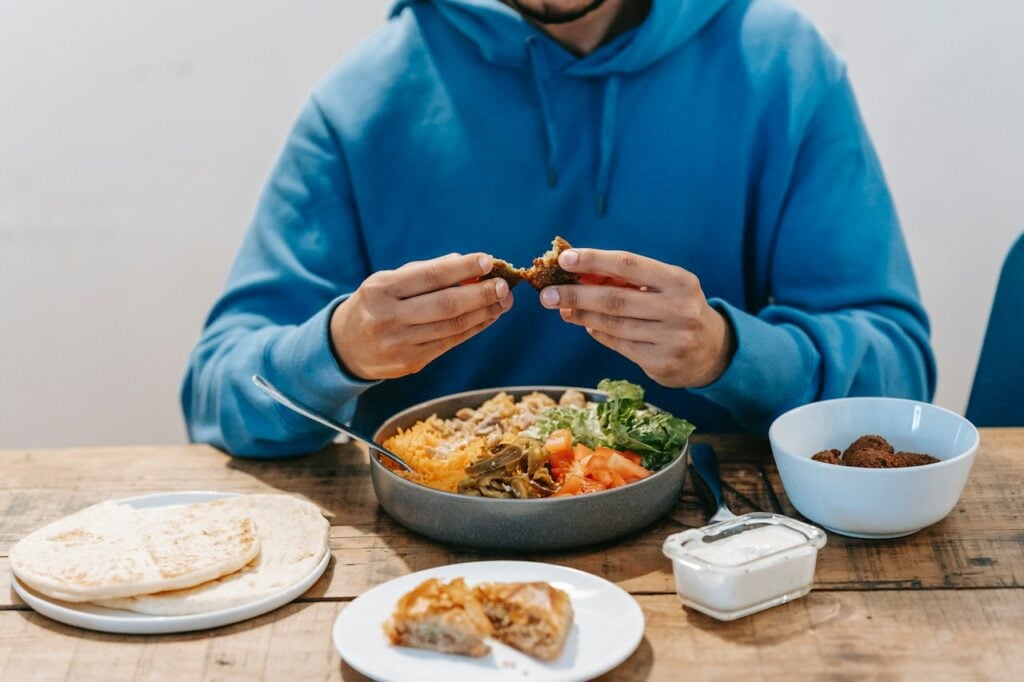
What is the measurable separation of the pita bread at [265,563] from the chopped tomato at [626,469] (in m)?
0.43

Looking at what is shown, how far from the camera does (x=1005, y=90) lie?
3340 millimetres

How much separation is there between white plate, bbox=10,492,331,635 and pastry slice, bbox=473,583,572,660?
0.88 ft

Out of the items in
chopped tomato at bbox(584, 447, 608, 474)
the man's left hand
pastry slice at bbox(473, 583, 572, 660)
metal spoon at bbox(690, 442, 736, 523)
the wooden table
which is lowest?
metal spoon at bbox(690, 442, 736, 523)

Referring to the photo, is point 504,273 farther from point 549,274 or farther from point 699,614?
point 699,614

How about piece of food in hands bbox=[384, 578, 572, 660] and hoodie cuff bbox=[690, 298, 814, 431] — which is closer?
piece of food in hands bbox=[384, 578, 572, 660]

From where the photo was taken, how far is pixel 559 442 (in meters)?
1.67

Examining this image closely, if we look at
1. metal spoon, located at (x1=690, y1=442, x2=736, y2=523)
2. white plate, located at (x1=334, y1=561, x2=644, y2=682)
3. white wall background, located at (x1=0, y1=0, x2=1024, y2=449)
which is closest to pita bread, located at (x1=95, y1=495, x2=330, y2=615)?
white plate, located at (x1=334, y1=561, x2=644, y2=682)

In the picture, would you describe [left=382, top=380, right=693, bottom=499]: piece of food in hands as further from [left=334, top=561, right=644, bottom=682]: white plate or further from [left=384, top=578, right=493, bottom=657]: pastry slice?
[left=384, top=578, right=493, bottom=657]: pastry slice

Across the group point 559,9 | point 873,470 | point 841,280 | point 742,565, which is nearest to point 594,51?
point 559,9

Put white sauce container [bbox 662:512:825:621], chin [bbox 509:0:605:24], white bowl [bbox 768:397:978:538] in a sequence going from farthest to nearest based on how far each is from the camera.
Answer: chin [bbox 509:0:605:24], white bowl [bbox 768:397:978:538], white sauce container [bbox 662:512:825:621]

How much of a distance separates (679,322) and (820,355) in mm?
398

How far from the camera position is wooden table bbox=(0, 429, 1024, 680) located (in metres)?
1.26

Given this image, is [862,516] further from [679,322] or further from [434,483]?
[434,483]

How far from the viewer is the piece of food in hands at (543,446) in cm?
158
